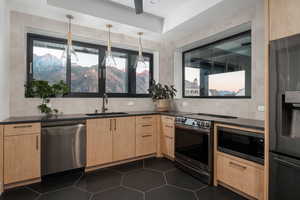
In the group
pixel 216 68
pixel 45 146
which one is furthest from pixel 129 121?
pixel 216 68

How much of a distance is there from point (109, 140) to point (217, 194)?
1.79m

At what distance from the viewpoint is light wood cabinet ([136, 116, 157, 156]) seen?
3.05 m

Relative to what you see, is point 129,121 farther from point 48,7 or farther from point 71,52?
point 48,7

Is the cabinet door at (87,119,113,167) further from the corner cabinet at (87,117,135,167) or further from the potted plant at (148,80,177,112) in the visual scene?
the potted plant at (148,80,177,112)

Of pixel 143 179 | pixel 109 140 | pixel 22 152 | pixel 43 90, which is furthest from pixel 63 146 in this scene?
pixel 143 179

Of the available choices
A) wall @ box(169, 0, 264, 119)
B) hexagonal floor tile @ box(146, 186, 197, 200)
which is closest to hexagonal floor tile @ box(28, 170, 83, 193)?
hexagonal floor tile @ box(146, 186, 197, 200)

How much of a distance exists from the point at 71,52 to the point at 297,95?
2794mm

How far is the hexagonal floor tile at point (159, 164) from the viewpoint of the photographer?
2.74m

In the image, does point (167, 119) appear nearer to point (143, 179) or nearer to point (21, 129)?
point (143, 179)

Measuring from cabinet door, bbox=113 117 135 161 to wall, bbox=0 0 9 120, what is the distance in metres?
1.58

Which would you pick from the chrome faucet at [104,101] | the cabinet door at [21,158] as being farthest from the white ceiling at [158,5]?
the cabinet door at [21,158]

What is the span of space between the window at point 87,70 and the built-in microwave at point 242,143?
225 centimetres

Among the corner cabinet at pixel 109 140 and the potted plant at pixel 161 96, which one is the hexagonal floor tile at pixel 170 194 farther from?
the potted plant at pixel 161 96

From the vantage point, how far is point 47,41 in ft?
9.66
